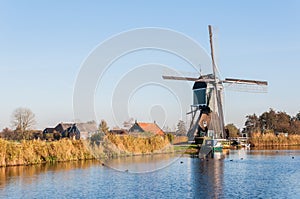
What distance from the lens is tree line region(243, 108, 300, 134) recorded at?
281 ft

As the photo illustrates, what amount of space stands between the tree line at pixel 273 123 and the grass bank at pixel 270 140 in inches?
467

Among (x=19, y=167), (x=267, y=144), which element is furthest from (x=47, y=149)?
(x=267, y=144)

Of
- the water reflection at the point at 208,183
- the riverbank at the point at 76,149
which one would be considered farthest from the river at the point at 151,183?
the riverbank at the point at 76,149

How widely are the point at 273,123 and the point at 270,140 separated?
63.3ft

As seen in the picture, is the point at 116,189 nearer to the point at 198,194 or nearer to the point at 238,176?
the point at 198,194

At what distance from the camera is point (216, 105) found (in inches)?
2271

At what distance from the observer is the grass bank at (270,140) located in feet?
220

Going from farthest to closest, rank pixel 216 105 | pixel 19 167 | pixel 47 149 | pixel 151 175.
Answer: pixel 216 105
pixel 47 149
pixel 19 167
pixel 151 175

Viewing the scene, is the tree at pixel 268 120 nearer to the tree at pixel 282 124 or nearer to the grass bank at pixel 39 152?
the tree at pixel 282 124

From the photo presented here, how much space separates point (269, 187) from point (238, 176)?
4.78 m

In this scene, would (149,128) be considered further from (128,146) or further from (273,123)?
(273,123)

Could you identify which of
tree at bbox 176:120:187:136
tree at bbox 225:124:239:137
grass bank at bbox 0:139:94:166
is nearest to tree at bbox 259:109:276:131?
tree at bbox 225:124:239:137

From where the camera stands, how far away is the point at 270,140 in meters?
68.5

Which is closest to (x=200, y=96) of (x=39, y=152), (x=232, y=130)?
(x=232, y=130)
